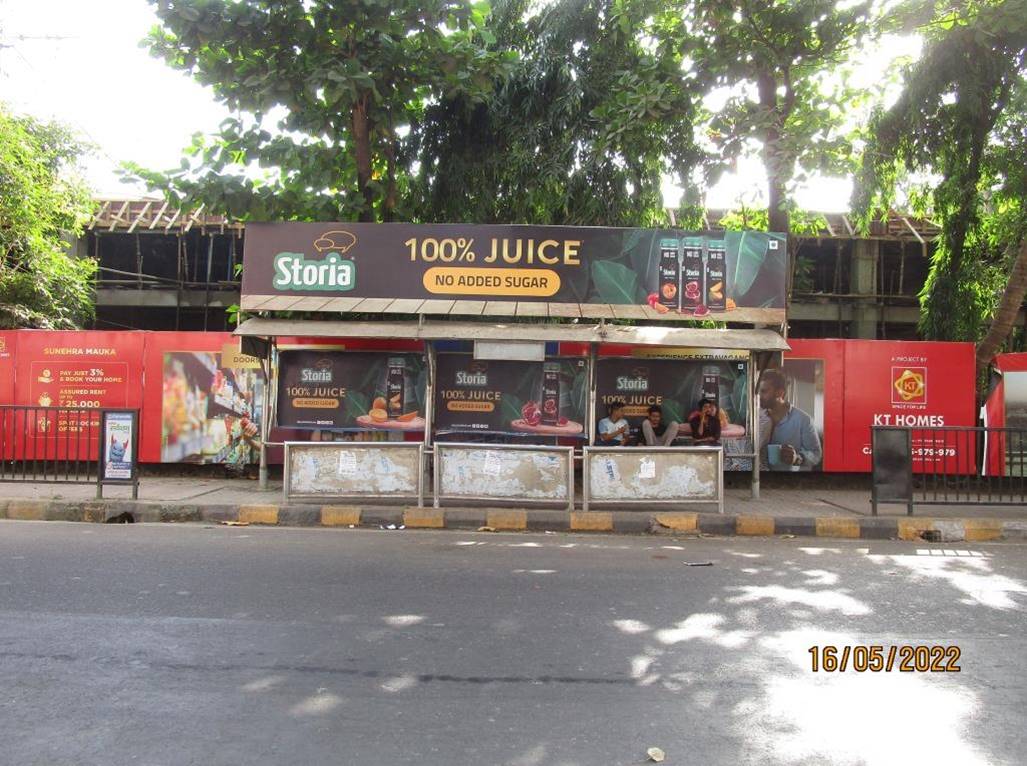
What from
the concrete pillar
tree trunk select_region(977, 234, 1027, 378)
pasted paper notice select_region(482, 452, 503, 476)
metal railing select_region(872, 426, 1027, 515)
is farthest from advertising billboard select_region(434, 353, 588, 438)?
the concrete pillar

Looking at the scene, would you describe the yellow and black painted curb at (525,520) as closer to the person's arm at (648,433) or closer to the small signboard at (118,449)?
the small signboard at (118,449)

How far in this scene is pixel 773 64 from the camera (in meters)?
11.2

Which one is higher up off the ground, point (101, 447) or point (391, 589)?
point (101, 447)

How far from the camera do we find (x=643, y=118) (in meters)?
11.6

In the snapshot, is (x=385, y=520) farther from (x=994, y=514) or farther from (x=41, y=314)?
(x=41, y=314)

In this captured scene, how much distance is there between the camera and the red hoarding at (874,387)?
1164cm

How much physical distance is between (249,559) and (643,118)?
8.66 m

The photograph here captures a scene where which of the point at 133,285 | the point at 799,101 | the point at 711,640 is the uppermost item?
the point at 799,101

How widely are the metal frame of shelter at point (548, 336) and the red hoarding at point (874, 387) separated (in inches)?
62.9

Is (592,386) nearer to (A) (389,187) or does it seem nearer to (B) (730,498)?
(B) (730,498)

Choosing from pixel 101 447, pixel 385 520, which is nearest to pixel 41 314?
pixel 101 447

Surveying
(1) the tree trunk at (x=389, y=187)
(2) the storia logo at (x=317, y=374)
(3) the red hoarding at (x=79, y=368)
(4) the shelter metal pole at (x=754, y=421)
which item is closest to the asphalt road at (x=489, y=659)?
(4) the shelter metal pole at (x=754, y=421)

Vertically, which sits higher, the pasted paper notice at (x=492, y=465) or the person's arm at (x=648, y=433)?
the person's arm at (x=648, y=433)
